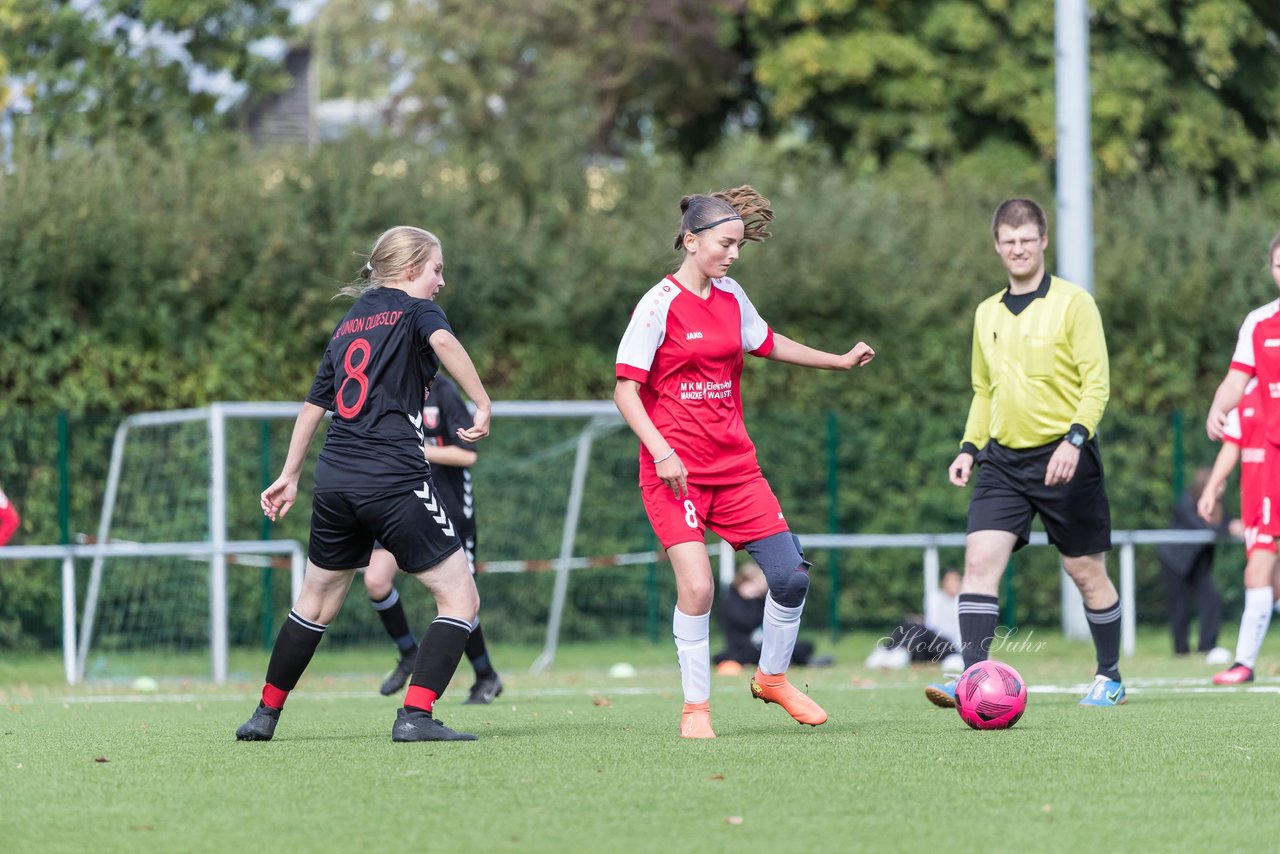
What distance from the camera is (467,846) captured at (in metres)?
4.39

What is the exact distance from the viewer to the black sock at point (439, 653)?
6.67 metres

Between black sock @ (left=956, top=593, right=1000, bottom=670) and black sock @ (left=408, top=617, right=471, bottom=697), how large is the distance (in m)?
2.34

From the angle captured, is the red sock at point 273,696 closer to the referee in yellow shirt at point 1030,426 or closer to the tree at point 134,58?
the referee in yellow shirt at point 1030,426

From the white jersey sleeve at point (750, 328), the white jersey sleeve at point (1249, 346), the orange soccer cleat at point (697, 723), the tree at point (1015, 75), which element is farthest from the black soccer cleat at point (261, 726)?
the tree at point (1015, 75)

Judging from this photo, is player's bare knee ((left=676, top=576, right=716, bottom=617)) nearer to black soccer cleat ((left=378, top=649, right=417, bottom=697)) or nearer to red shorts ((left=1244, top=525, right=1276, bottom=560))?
black soccer cleat ((left=378, top=649, right=417, bottom=697))

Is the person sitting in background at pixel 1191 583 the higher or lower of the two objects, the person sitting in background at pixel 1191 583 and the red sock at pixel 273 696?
the lower

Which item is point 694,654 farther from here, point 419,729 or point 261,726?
point 261,726

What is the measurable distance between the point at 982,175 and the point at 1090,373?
16820mm

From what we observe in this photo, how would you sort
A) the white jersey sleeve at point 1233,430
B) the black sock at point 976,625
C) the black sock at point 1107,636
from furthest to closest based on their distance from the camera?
the white jersey sleeve at point 1233,430 < the black sock at point 1107,636 < the black sock at point 976,625

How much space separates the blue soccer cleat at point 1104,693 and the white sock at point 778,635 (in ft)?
5.83

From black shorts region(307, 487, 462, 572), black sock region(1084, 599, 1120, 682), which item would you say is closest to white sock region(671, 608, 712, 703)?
black shorts region(307, 487, 462, 572)

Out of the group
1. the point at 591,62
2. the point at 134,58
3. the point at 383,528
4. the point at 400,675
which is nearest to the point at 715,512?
the point at 383,528

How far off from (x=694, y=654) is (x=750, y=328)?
133 centimetres

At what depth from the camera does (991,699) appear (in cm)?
702
